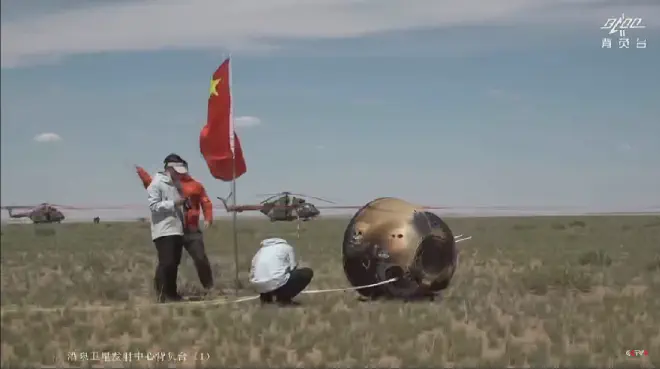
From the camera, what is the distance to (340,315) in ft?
18.9

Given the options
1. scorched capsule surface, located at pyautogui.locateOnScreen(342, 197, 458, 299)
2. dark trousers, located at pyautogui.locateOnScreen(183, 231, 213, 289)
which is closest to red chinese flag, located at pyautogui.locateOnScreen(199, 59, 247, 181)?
dark trousers, located at pyautogui.locateOnScreen(183, 231, 213, 289)

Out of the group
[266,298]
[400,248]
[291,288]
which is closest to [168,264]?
[266,298]

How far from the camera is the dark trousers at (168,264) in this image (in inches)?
243

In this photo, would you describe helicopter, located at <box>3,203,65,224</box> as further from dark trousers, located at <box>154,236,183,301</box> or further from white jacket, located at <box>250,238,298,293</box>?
white jacket, located at <box>250,238,298,293</box>

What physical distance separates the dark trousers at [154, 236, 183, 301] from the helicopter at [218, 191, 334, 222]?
63 centimetres

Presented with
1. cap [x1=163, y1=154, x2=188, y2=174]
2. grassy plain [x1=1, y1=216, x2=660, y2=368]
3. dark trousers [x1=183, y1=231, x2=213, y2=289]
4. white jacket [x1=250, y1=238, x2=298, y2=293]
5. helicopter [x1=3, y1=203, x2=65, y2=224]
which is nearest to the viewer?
grassy plain [x1=1, y1=216, x2=660, y2=368]

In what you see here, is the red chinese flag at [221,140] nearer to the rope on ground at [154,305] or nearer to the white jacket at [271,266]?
the white jacket at [271,266]

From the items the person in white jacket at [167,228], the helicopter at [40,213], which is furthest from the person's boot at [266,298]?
the helicopter at [40,213]

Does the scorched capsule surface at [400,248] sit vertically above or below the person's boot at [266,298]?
above

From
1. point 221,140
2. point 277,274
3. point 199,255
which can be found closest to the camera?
point 221,140

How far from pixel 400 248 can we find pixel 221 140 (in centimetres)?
135

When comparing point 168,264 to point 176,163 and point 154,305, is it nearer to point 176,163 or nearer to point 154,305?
point 154,305

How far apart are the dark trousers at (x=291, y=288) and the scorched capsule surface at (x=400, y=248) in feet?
1.18

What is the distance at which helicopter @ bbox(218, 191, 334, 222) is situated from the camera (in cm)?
564
